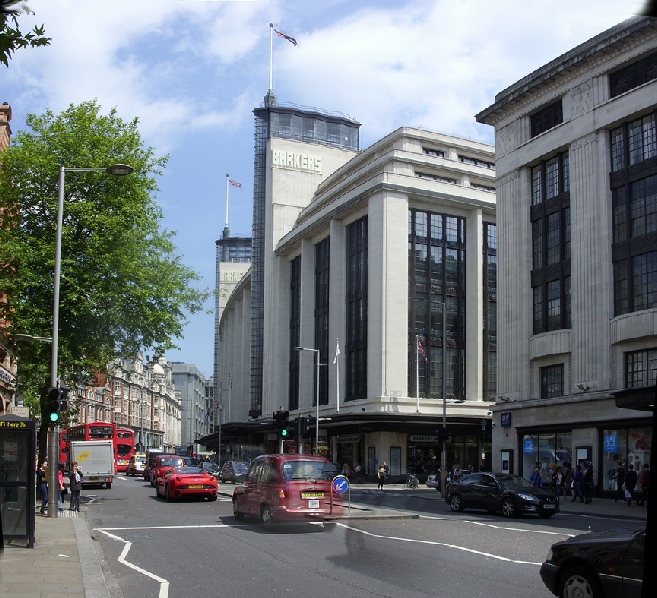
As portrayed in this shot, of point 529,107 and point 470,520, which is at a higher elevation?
point 529,107

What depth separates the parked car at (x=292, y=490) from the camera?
20562 mm

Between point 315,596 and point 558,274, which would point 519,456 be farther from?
point 315,596

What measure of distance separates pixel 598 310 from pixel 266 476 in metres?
22.1

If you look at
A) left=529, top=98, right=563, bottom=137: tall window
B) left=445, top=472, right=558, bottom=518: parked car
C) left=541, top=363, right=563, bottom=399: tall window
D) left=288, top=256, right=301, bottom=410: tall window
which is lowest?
left=445, top=472, right=558, bottom=518: parked car

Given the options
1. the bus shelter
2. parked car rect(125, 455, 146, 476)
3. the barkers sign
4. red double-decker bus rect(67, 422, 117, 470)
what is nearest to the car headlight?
the bus shelter

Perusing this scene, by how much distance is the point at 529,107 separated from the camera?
147ft

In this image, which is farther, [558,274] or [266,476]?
[558,274]

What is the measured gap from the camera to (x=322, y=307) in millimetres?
73375

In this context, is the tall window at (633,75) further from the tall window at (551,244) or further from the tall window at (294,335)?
the tall window at (294,335)

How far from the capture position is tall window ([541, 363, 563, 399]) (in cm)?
4138

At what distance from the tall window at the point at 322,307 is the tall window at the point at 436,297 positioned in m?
11.0

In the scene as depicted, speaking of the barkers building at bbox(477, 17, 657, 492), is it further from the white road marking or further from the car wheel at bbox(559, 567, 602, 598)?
the car wheel at bbox(559, 567, 602, 598)

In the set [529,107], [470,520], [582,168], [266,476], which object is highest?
[529,107]

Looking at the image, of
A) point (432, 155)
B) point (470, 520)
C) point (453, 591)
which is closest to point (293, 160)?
point (432, 155)
